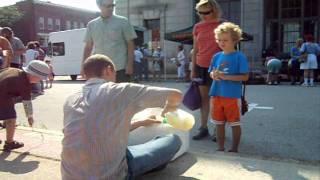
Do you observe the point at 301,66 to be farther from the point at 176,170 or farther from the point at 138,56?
the point at 176,170

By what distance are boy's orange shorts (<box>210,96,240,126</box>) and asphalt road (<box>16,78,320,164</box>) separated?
36 cm

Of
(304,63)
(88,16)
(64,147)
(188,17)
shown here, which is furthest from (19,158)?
(88,16)

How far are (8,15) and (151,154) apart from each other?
48.3 meters

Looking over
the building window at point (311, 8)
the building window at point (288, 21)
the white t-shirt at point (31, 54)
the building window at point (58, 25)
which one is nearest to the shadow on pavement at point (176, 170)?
the white t-shirt at point (31, 54)

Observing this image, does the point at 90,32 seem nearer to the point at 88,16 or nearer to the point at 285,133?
the point at 285,133

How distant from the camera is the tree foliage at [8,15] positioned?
47781 millimetres

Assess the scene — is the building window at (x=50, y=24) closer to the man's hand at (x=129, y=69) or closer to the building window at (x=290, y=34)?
the building window at (x=290, y=34)

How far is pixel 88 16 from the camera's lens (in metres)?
60.6

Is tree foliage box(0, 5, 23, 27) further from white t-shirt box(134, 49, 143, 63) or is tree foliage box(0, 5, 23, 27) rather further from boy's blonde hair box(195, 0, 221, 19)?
boy's blonde hair box(195, 0, 221, 19)

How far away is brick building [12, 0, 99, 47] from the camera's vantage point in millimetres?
51906

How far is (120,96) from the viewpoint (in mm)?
3006

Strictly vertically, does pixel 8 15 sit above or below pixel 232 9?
above

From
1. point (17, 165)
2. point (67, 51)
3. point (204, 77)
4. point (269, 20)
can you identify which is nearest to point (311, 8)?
point (269, 20)

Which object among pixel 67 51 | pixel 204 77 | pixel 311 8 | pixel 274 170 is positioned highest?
pixel 311 8
